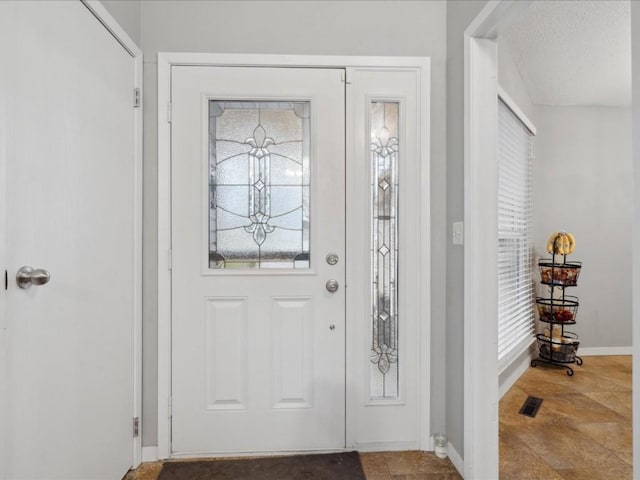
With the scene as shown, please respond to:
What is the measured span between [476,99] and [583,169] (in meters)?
2.71

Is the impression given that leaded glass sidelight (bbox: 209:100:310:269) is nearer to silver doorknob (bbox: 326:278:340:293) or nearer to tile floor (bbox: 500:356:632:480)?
silver doorknob (bbox: 326:278:340:293)

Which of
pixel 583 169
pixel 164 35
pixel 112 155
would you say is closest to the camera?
pixel 112 155

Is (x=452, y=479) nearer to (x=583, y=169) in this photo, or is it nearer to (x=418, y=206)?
(x=418, y=206)

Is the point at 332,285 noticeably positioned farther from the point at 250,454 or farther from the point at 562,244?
the point at 562,244

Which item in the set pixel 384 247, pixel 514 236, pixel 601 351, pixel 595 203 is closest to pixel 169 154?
pixel 384 247

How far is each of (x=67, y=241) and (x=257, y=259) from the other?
0.86 meters

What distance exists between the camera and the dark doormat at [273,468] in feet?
5.99

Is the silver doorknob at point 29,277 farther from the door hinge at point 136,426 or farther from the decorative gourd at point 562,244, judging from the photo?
the decorative gourd at point 562,244

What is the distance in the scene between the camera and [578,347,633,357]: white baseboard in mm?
3777

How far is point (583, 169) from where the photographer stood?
148 inches

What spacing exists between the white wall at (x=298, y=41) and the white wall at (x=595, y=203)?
7.39 feet

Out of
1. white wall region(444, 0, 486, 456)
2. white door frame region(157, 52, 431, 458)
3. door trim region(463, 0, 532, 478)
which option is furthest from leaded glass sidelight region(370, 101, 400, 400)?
door trim region(463, 0, 532, 478)

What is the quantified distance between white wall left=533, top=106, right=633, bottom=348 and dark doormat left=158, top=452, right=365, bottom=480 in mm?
2867

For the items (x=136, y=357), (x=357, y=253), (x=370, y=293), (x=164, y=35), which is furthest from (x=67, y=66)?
(x=370, y=293)
